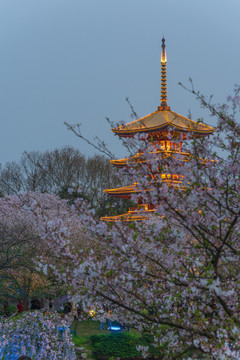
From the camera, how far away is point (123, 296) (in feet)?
22.0

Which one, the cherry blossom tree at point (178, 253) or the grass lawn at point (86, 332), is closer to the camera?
the cherry blossom tree at point (178, 253)

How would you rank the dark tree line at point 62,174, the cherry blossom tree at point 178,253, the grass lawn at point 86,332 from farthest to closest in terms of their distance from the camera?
the dark tree line at point 62,174 < the grass lawn at point 86,332 < the cherry blossom tree at point 178,253

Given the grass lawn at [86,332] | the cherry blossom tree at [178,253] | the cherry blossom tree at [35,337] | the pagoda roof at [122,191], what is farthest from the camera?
the pagoda roof at [122,191]

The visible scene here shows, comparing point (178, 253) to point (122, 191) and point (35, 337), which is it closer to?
point (35, 337)

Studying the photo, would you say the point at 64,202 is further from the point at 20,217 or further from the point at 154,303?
the point at 154,303

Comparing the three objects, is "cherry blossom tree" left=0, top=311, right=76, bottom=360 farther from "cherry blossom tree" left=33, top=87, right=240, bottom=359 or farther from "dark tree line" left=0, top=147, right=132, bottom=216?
"dark tree line" left=0, top=147, right=132, bottom=216

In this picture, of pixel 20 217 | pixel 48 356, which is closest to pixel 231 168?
pixel 48 356

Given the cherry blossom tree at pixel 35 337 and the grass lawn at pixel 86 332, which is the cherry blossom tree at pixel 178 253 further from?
the grass lawn at pixel 86 332

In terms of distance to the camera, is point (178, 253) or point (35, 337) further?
point (35, 337)

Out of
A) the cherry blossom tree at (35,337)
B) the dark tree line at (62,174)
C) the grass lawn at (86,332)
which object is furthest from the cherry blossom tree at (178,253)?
the dark tree line at (62,174)

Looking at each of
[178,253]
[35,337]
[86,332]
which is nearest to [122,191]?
[86,332]

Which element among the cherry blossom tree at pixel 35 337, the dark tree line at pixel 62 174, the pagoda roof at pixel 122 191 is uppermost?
the dark tree line at pixel 62 174

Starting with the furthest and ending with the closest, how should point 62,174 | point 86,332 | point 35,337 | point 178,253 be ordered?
point 62,174, point 86,332, point 35,337, point 178,253

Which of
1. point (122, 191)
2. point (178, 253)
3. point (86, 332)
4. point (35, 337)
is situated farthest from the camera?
point (122, 191)
